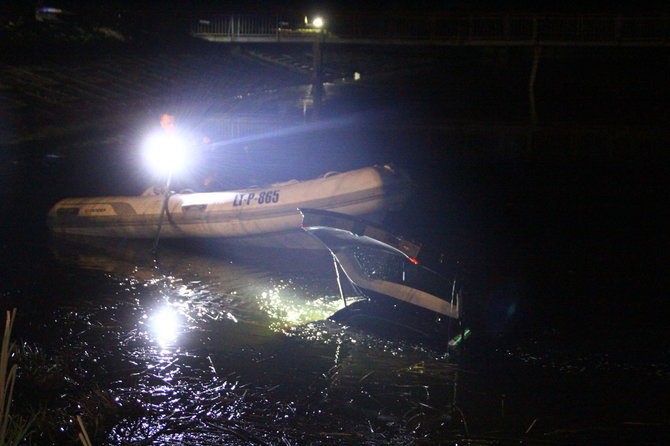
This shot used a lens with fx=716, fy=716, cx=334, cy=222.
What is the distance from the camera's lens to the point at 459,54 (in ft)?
102

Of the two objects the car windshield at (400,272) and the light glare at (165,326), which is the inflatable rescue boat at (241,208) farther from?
the light glare at (165,326)

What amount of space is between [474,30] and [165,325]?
20.7m

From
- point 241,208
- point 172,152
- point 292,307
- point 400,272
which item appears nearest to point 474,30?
point 172,152

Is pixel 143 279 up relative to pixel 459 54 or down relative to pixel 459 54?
down

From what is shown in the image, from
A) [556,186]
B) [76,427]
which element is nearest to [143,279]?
[76,427]

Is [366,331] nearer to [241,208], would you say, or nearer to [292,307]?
[292,307]

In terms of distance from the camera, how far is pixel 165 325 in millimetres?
7805

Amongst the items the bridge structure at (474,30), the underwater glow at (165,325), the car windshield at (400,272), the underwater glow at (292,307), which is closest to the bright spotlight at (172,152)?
the underwater glow at (292,307)

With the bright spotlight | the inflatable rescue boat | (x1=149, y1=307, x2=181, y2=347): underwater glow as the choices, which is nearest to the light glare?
(x1=149, y1=307, x2=181, y2=347): underwater glow

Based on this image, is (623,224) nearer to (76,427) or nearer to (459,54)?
(76,427)

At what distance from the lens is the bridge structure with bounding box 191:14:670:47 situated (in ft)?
80.0

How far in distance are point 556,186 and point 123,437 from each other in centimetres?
1350

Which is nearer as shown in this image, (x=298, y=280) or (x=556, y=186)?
(x=298, y=280)

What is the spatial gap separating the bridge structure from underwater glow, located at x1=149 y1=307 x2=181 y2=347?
1864cm
